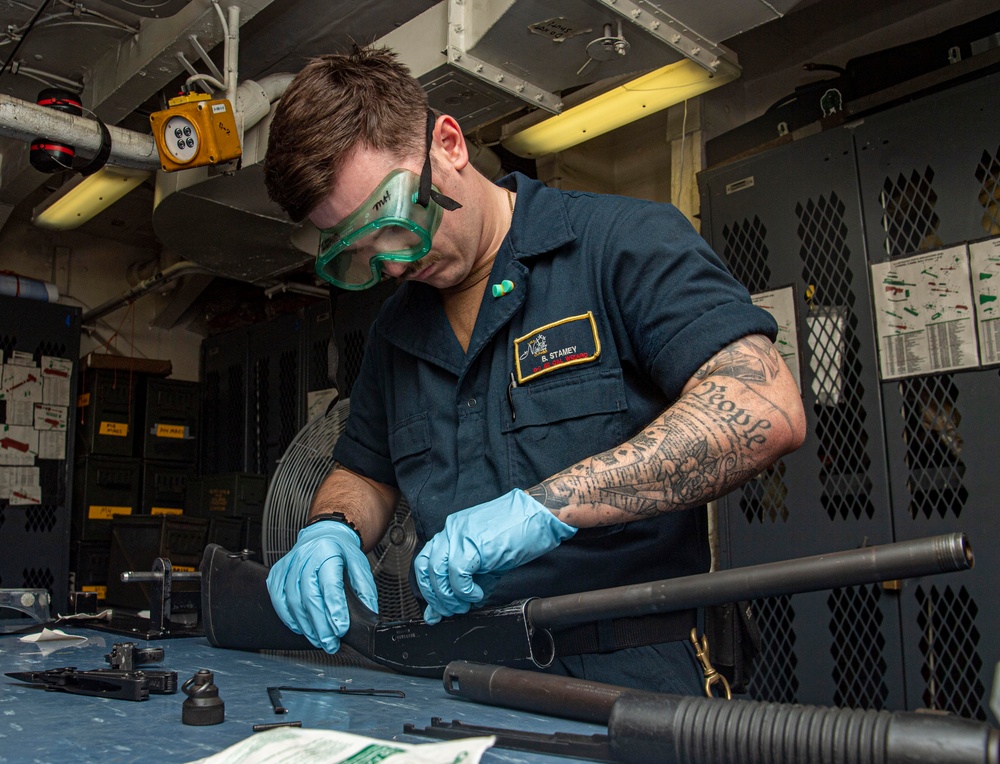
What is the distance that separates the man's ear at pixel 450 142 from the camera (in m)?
1.52

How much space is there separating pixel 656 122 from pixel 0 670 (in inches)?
156

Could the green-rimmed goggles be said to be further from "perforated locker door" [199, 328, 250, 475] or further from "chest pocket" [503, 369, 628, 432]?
"perforated locker door" [199, 328, 250, 475]

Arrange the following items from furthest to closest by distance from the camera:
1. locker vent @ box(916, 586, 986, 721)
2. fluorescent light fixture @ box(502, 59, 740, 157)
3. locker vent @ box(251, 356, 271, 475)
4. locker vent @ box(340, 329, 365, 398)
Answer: locker vent @ box(251, 356, 271, 475) → locker vent @ box(340, 329, 365, 398) → fluorescent light fixture @ box(502, 59, 740, 157) → locker vent @ box(916, 586, 986, 721)

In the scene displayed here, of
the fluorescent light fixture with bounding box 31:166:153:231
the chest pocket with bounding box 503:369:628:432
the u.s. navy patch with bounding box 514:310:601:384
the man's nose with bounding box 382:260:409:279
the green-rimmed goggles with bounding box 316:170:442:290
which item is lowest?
the chest pocket with bounding box 503:369:628:432

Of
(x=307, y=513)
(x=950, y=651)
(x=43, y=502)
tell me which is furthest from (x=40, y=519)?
(x=950, y=651)

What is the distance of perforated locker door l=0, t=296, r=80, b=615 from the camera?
14.7ft

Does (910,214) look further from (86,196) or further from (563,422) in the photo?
(86,196)

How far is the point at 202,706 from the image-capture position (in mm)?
1031

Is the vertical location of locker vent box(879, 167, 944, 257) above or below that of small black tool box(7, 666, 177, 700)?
above

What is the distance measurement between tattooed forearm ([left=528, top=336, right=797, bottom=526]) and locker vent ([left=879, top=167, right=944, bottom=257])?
1669 mm

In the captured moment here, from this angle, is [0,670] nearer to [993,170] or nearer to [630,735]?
[630,735]

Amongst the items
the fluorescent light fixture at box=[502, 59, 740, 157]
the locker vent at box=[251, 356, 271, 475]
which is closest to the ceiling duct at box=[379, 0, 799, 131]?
the fluorescent light fixture at box=[502, 59, 740, 157]

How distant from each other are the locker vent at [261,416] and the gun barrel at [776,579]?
4.23 metres

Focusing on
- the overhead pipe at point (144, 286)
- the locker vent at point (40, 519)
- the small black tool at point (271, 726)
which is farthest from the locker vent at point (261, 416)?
the small black tool at point (271, 726)
